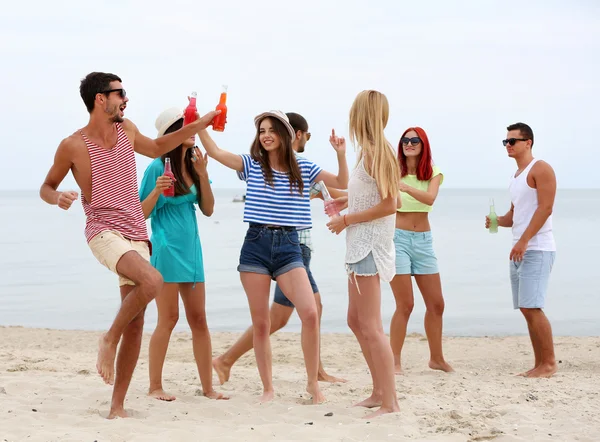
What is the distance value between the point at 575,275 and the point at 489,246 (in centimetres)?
807

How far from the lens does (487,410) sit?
5.22 metres

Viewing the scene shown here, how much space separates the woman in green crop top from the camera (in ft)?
21.4

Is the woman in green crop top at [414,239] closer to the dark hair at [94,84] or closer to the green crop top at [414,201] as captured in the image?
the green crop top at [414,201]

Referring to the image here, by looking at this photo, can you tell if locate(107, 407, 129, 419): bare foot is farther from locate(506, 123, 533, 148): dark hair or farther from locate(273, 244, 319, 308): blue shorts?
locate(506, 123, 533, 148): dark hair

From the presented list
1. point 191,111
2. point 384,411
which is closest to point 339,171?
point 191,111

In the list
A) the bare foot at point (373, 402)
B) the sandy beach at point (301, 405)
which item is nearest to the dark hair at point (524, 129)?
the sandy beach at point (301, 405)

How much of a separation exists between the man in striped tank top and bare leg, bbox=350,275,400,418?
4.50 feet

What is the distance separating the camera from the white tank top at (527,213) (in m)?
6.65

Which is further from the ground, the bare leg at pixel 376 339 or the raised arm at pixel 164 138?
the raised arm at pixel 164 138

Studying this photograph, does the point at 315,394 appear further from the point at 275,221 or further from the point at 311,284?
the point at 275,221

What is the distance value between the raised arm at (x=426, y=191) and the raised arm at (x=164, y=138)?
1.99m

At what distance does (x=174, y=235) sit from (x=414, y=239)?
2.17 meters

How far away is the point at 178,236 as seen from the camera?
17.7 ft

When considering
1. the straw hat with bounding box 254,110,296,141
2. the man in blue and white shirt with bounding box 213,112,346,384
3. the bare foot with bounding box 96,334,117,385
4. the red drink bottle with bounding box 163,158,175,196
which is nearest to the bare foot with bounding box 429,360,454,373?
the man in blue and white shirt with bounding box 213,112,346,384
